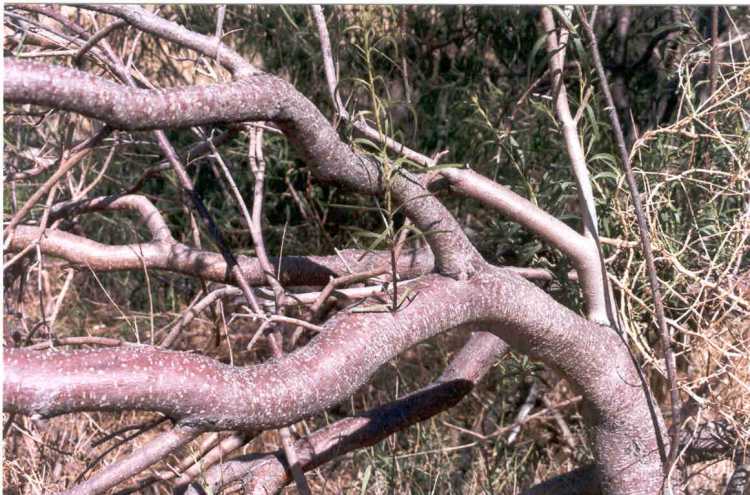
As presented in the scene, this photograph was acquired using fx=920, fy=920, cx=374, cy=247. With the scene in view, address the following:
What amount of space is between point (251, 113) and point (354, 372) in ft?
1.30

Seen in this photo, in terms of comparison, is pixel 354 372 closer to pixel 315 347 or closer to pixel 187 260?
pixel 315 347

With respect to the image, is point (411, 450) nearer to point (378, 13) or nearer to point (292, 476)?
point (292, 476)

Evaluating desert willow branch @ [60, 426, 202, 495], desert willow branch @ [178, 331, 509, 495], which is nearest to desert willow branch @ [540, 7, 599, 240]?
desert willow branch @ [178, 331, 509, 495]

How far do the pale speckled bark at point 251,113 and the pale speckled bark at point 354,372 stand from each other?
92mm

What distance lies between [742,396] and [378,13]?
168cm

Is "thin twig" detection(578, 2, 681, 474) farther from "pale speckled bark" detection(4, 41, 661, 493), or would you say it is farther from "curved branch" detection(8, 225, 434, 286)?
"curved branch" detection(8, 225, 434, 286)

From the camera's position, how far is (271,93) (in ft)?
4.12

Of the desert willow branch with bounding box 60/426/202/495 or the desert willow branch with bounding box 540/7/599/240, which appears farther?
the desert willow branch with bounding box 540/7/599/240

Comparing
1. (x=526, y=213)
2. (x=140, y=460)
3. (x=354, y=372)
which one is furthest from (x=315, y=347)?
(x=526, y=213)

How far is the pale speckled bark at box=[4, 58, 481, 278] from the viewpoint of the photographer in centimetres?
107

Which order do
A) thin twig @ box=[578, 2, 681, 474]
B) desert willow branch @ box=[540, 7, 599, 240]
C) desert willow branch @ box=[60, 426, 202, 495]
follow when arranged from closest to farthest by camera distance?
desert willow branch @ box=[60, 426, 202, 495], thin twig @ box=[578, 2, 681, 474], desert willow branch @ box=[540, 7, 599, 240]

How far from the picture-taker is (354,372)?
1.32m

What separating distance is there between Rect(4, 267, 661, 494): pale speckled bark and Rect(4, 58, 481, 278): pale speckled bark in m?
0.09

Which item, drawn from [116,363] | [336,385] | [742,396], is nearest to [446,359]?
[742,396]
